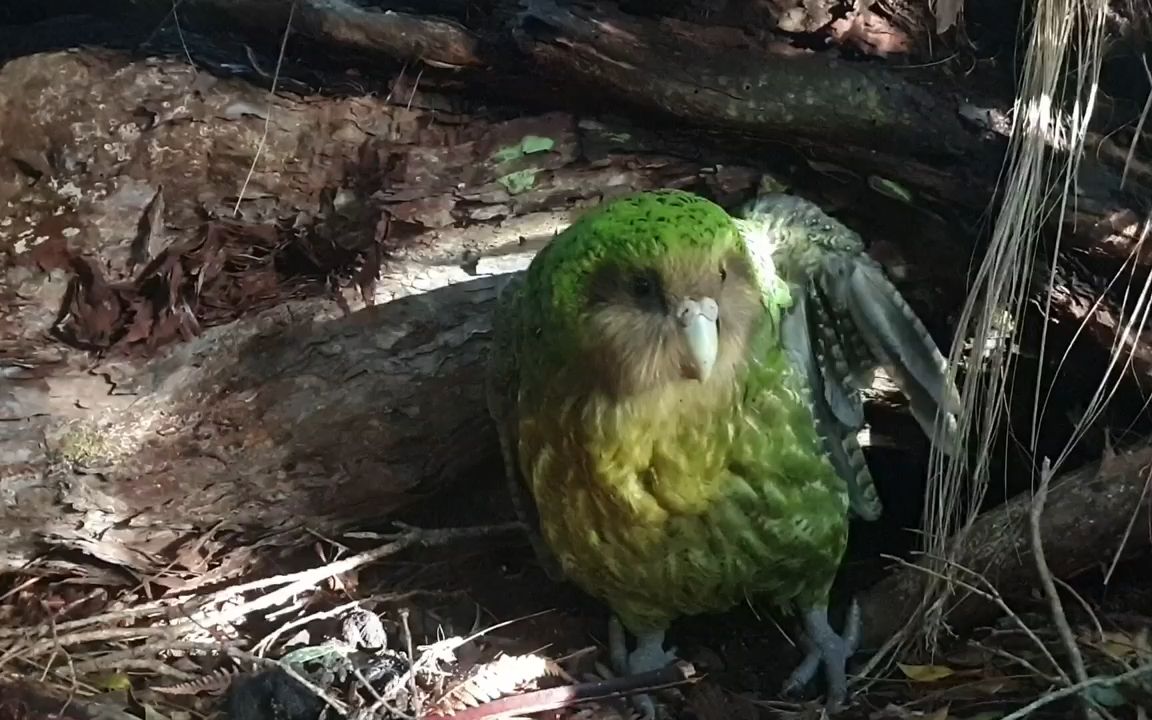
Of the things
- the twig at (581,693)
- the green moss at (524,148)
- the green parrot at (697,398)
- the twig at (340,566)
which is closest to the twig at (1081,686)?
the green parrot at (697,398)

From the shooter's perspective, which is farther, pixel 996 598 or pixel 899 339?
pixel 899 339

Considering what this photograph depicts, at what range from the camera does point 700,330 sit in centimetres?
190

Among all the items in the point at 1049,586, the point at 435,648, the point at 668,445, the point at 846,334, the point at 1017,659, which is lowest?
the point at 435,648

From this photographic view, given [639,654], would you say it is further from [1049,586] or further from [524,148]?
[524,148]

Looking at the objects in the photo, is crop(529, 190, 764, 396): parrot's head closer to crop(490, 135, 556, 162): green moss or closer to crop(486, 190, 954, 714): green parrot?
crop(486, 190, 954, 714): green parrot

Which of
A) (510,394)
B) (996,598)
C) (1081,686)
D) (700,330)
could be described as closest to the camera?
(1081,686)

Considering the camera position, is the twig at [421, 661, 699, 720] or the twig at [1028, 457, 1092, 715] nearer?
the twig at [1028, 457, 1092, 715]

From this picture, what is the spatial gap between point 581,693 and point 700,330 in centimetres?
91

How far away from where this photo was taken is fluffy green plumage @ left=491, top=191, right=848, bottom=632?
6.65ft

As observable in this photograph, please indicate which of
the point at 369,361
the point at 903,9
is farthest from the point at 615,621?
the point at 903,9

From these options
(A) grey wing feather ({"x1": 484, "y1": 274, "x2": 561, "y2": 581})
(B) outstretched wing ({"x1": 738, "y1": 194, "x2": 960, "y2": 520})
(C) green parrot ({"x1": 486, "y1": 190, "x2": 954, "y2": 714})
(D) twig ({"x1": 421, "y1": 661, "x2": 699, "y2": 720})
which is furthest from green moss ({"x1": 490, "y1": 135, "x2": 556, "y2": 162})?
(D) twig ({"x1": 421, "y1": 661, "x2": 699, "y2": 720})

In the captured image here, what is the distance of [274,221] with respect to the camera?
103 inches

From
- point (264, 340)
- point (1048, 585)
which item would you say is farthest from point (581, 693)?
point (264, 340)

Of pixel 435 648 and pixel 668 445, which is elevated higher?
pixel 668 445
